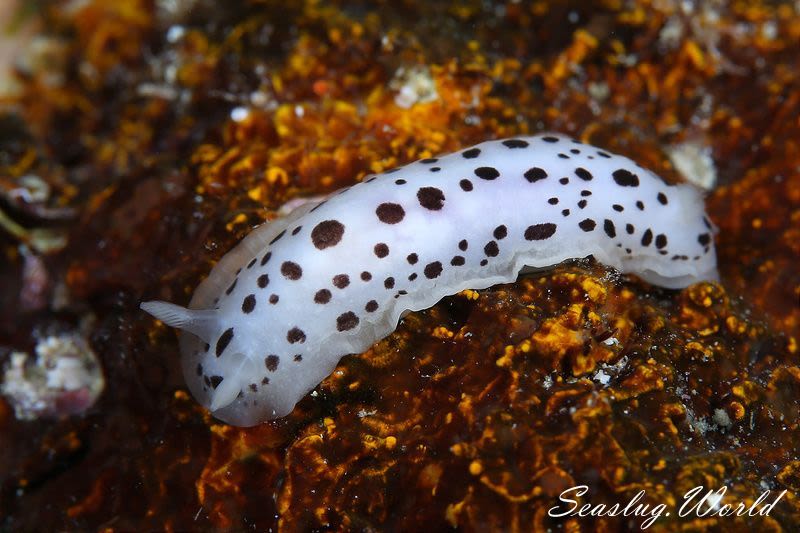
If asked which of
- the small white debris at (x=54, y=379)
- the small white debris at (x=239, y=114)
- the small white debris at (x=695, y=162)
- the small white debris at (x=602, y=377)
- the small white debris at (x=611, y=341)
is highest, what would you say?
the small white debris at (x=695, y=162)

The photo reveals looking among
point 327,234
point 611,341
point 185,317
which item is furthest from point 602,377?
point 185,317

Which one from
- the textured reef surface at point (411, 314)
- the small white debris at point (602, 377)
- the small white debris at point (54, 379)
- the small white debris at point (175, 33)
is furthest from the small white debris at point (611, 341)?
the small white debris at point (175, 33)

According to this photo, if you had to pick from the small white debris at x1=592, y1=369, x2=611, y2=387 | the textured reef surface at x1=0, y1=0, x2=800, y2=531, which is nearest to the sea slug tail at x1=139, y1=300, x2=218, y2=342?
the textured reef surface at x1=0, y1=0, x2=800, y2=531

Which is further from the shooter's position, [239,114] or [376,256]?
[239,114]

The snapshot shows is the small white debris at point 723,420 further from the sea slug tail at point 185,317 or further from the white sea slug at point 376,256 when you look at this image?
the sea slug tail at point 185,317

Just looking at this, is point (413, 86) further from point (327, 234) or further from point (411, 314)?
point (411, 314)
